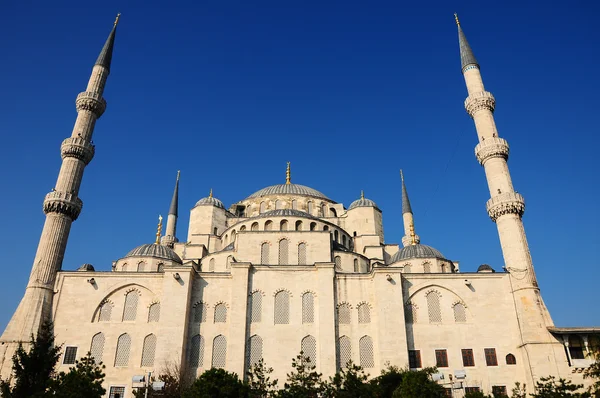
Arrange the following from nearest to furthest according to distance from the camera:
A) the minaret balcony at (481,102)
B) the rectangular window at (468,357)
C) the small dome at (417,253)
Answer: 1. the rectangular window at (468,357)
2. the small dome at (417,253)
3. the minaret balcony at (481,102)

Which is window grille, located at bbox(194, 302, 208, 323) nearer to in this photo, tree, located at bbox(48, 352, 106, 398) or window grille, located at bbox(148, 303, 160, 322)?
window grille, located at bbox(148, 303, 160, 322)

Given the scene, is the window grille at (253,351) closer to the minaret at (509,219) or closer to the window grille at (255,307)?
the window grille at (255,307)

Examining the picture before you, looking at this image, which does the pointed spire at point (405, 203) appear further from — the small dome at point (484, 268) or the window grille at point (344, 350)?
the window grille at point (344, 350)

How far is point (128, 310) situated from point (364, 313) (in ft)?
34.6

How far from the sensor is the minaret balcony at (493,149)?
24.8 metres

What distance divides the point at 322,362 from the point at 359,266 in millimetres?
6079

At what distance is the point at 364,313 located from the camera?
21.3 meters

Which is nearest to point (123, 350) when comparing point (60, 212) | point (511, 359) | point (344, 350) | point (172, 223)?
point (60, 212)

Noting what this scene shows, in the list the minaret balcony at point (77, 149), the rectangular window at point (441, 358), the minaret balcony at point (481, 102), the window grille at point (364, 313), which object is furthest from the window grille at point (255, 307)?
the minaret balcony at point (481, 102)

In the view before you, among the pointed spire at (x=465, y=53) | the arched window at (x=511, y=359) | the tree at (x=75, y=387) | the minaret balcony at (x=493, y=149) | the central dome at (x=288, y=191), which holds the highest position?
the pointed spire at (x=465, y=53)

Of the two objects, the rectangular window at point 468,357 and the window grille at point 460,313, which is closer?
the rectangular window at point 468,357

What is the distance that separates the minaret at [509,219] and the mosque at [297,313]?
0.07 meters

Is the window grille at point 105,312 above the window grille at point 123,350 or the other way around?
above

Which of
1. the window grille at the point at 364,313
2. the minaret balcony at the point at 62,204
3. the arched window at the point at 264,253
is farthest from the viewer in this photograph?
the arched window at the point at 264,253
